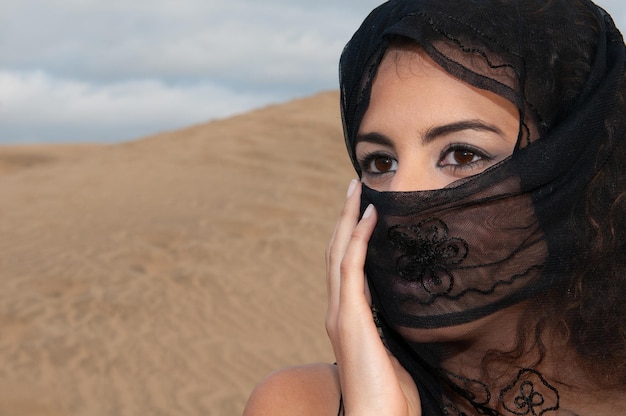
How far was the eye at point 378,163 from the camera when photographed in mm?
2312

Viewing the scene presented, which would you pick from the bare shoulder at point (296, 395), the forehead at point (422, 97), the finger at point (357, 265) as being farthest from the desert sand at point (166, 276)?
the forehead at point (422, 97)

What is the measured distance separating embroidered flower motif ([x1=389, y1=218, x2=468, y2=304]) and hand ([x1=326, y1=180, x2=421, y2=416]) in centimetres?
13

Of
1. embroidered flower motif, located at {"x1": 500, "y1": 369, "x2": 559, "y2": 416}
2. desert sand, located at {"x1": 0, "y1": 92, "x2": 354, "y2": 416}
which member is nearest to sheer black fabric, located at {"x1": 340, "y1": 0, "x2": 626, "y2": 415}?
embroidered flower motif, located at {"x1": 500, "y1": 369, "x2": 559, "y2": 416}

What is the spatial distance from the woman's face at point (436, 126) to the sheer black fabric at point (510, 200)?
43 mm

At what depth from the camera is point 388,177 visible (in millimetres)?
2332

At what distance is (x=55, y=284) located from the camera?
9469 mm

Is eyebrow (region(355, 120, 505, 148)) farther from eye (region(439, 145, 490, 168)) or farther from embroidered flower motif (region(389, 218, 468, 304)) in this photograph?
embroidered flower motif (region(389, 218, 468, 304))

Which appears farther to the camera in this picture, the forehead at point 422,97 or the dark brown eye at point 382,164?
the dark brown eye at point 382,164

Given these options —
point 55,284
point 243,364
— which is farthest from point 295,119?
point 243,364

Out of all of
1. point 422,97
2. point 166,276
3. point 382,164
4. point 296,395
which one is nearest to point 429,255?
point 382,164

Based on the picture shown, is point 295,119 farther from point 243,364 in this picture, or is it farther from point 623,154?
point 623,154

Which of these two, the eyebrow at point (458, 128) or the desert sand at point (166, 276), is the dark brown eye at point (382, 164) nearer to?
the eyebrow at point (458, 128)

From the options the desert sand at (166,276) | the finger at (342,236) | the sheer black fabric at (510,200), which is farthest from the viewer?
the desert sand at (166,276)

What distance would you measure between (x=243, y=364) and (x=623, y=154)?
6262 millimetres
